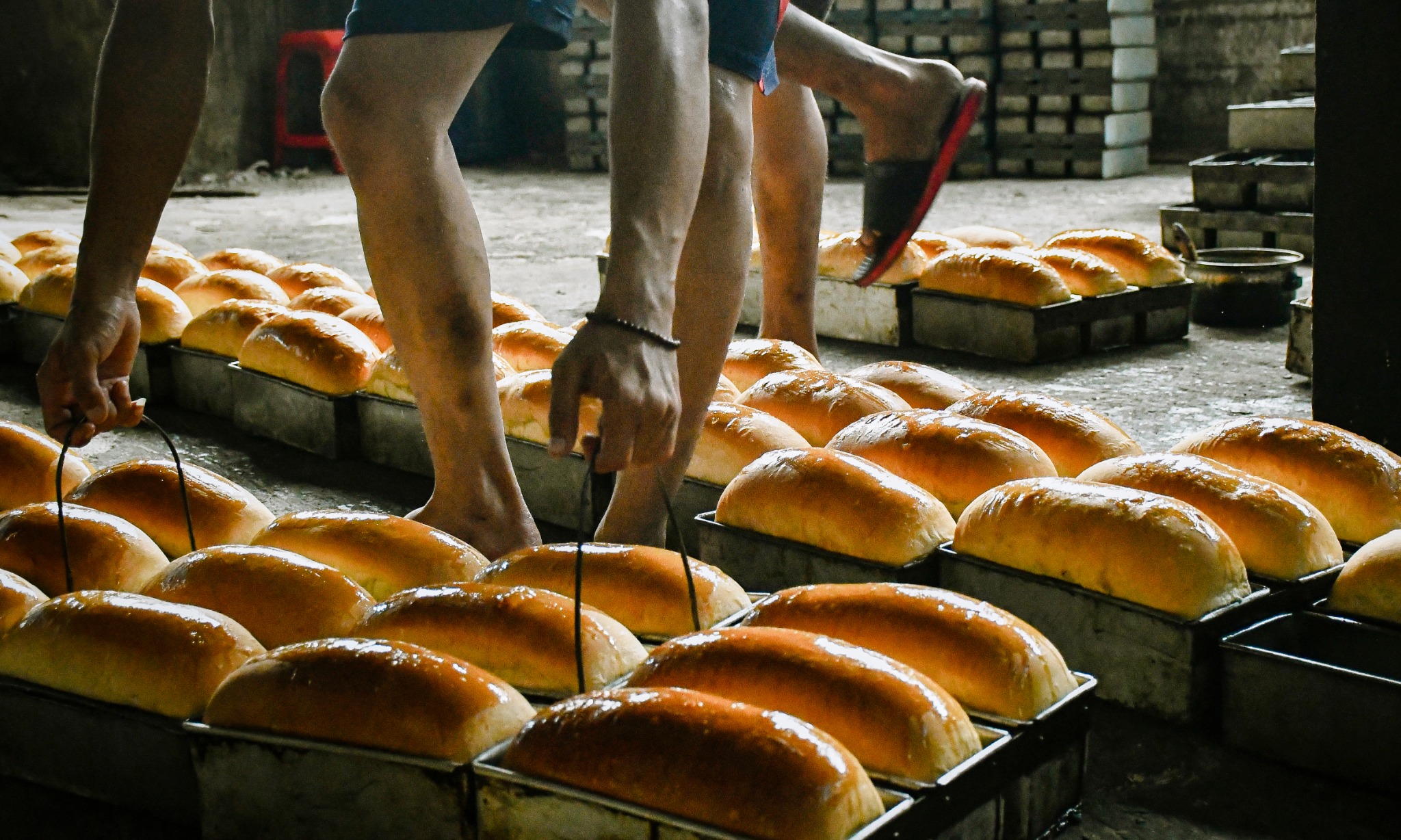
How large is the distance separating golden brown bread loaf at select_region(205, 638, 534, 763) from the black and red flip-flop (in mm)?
2179

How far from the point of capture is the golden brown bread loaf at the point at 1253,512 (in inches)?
72.6

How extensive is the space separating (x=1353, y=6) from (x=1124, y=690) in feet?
4.41

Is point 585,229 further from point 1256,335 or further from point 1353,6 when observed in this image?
point 1353,6

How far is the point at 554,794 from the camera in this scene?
1.25m

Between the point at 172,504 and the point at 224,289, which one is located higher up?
the point at 224,289

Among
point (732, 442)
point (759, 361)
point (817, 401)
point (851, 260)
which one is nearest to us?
point (732, 442)

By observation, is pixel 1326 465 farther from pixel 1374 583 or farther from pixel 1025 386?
pixel 1025 386

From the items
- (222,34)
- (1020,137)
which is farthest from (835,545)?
(222,34)

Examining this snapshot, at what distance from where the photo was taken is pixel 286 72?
39.7 ft

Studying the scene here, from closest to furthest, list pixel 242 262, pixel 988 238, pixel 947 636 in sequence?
1. pixel 947 636
2. pixel 242 262
3. pixel 988 238

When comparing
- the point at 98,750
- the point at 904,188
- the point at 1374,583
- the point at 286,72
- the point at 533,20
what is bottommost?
the point at 98,750

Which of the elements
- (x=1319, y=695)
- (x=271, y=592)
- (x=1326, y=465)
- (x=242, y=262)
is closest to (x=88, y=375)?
(x=271, y=592)

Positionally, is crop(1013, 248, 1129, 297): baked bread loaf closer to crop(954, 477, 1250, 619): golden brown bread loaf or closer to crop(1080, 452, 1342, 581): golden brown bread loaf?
crop(1080, 452, 1342, 581): golden brown bread loaf

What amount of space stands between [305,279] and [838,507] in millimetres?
2417
